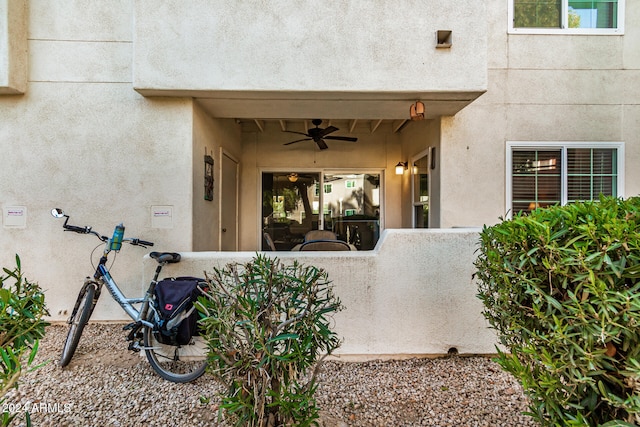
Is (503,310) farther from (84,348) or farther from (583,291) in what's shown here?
(84,348)

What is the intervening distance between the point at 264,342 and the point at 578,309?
4.75 feet

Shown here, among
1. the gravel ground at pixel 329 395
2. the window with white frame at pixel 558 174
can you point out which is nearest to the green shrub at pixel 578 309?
the gravel ground at pixel 329 395

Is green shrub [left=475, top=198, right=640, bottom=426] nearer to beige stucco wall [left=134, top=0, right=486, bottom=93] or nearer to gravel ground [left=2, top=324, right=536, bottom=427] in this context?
gravel ground [left=2, top=324, right=536, bottom=427]

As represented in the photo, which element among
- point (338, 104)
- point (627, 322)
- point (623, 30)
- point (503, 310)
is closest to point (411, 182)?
point (338, 104)

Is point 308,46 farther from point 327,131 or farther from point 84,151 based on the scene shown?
point 84,151

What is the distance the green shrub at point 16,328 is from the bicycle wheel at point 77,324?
1824 millimetres

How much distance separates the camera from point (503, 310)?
182 cm

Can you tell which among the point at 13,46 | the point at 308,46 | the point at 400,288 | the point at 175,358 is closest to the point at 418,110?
the point at 308,46

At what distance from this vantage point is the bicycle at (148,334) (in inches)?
113

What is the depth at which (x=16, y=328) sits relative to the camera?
55.2 inches

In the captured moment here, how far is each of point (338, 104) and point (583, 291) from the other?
3459mm

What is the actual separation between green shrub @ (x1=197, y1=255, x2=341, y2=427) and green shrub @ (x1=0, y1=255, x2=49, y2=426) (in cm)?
70

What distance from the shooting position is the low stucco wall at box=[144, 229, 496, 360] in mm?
3168

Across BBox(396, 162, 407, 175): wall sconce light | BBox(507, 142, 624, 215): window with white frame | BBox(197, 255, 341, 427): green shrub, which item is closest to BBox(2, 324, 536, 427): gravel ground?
BBox(197, 255, 341, 427): green shrub
